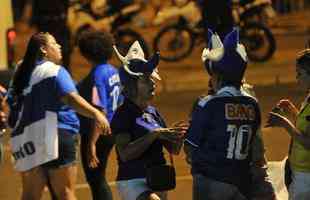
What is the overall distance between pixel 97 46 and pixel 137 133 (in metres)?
1.96

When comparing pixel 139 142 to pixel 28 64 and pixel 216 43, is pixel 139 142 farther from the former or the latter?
pixel 28 64

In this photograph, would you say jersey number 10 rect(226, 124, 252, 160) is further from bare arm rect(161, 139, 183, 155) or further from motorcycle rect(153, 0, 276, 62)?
motorcycle rect(153, 0, 276, 62)

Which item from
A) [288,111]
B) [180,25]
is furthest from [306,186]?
[180,25]

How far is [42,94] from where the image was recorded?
7.03m

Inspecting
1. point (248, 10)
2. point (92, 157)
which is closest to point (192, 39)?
point (248, 10)

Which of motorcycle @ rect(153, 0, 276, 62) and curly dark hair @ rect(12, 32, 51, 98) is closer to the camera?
curly dark hair @ rect(12, 32, 51, 98)

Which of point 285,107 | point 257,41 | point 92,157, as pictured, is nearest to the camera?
point 285,107

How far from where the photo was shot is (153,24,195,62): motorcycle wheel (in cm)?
1839

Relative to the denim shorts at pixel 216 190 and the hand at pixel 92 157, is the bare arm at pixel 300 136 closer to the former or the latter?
the denim shorts at pixel 216 190

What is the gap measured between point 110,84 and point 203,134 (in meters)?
2.26

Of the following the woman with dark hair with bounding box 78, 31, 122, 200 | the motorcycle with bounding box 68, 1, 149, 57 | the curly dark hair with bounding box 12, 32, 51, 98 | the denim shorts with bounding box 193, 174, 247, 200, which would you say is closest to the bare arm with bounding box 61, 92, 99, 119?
the curly dark hair with bounding box 12, 32, 51, 98

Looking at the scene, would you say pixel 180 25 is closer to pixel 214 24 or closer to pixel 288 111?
Answer: pixel 214 24

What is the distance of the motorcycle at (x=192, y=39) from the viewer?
17.9m

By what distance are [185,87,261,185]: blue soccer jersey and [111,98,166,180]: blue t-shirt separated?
435 mm
